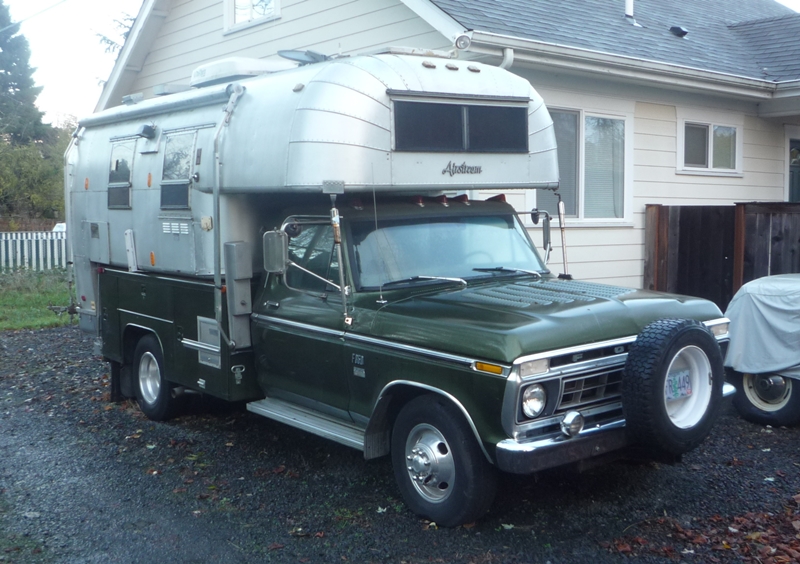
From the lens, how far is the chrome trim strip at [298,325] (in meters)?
5.84

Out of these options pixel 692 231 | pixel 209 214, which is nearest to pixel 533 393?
pixel 209 214

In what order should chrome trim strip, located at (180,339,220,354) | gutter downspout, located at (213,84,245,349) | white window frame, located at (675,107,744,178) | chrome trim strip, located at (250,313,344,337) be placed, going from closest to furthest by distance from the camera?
chrome trim strip, located at (250,313,344,337)
gutter downspout, located at (213,84,245,349)
chrome trim strip, located at (180,339,220,354)
white window frame, located at (675,107,744,178)

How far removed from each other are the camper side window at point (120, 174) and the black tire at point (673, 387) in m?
4.99

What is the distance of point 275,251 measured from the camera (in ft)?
18.6

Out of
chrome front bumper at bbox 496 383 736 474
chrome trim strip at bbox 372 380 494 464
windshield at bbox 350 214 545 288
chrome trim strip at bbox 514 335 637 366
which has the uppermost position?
windshield at bbox 350 214 545 288

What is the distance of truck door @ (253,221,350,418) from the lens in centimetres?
589

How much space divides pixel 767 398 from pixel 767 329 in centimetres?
60

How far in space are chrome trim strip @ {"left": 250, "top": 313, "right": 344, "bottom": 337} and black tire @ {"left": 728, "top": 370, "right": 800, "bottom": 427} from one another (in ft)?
11.3

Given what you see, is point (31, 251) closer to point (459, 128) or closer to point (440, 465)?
point (459, 128)

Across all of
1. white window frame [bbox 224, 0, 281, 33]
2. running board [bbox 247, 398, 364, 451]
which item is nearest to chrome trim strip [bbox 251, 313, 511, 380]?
running board [bbox 247, 398, 364, 451]

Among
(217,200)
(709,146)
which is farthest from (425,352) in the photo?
(709,146)

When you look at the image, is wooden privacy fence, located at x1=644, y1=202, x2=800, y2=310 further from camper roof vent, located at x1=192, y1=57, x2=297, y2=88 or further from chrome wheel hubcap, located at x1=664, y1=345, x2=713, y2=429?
camper roof vent, located at x1=192, y1=57, x2=297, y2=88

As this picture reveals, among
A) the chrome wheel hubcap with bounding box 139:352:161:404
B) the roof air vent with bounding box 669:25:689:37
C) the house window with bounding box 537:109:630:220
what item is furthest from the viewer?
the roof air vent with bounding box 669:25:689:37

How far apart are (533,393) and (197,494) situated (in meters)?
2.56
